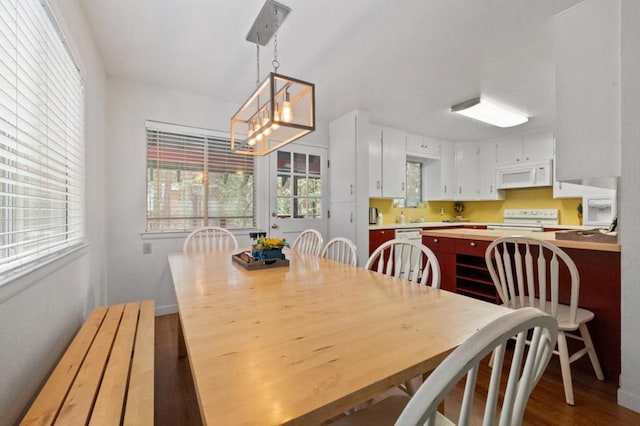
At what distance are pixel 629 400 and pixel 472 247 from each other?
1.23 meters

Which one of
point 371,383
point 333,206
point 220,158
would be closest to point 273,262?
point 371,383

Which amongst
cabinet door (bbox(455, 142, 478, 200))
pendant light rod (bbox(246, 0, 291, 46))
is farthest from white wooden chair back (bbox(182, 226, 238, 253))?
cabinet door (bbox(455, 142, 478, 200))

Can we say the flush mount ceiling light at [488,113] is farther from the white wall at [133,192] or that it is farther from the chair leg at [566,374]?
the white wall at [133,192]

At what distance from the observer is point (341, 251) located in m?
2.16

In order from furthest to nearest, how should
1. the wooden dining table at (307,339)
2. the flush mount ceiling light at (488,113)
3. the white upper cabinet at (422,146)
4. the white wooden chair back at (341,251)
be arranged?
the white upper cabinet at (422,146)
the flush mount ceiling light at (488,113)
the white wooden chair back at (341,251)
the wooden dining table at (307,339)

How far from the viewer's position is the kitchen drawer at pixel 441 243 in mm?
2682

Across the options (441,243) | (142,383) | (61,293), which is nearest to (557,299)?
(441,243)

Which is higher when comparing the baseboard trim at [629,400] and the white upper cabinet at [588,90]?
the white upper cabinet at [588,90]

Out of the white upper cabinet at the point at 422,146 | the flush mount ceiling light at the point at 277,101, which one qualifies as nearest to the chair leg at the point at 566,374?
the flush mount ceiling light at the point at 277,101

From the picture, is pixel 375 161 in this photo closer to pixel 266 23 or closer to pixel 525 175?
pixel 525 175

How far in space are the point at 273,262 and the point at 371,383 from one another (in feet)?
4.23

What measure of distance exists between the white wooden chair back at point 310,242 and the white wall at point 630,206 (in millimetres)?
1879

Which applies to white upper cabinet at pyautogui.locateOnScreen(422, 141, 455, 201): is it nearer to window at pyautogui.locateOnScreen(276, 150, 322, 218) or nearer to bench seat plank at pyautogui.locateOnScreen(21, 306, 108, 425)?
window at pyautogui.locateOnScreen(276, 150, 322, 218)

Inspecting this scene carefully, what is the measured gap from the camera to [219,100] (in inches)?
129
